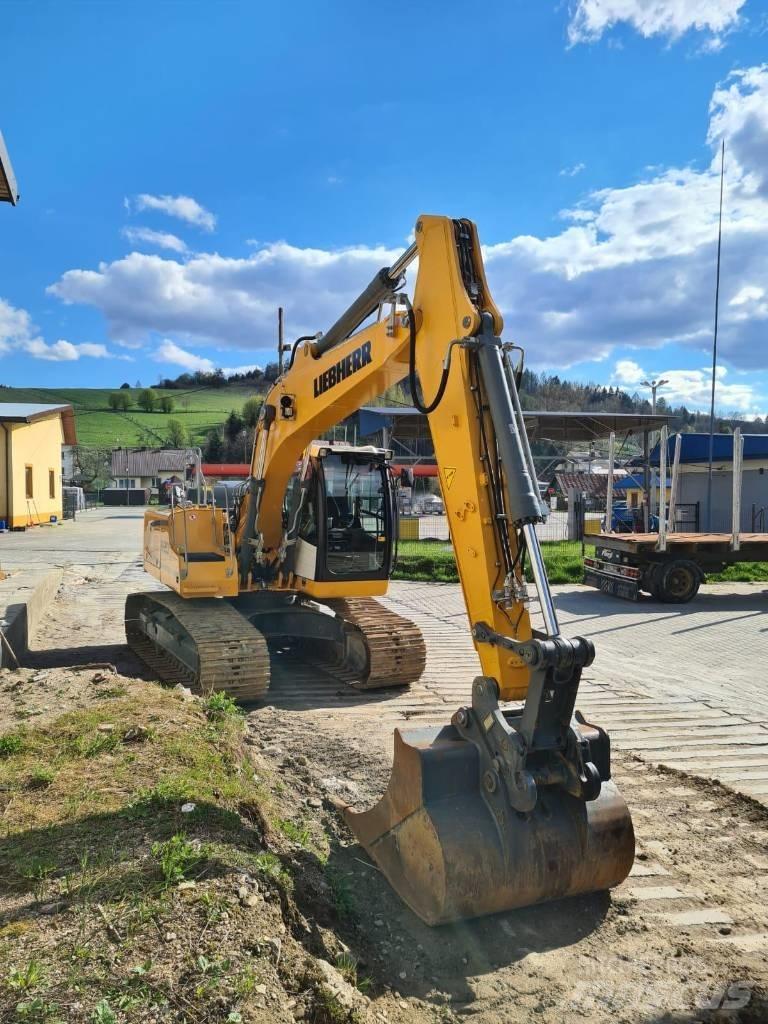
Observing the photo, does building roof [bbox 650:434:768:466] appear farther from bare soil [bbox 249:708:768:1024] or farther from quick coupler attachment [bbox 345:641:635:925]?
quick coupler attachment [bbox 345:641:635:925]

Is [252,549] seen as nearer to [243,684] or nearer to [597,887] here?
[243,684]

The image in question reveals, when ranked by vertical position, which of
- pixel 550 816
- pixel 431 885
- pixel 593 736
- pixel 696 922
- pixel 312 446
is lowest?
pixel 696 922

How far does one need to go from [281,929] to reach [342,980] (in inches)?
12.5

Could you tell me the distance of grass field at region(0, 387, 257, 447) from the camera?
283 feet

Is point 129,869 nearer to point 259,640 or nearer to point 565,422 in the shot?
point 259,640

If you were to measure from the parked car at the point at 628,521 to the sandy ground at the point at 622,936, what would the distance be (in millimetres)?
16992

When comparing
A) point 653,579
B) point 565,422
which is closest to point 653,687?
point 653,579

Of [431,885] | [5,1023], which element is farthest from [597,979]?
[5,1023]

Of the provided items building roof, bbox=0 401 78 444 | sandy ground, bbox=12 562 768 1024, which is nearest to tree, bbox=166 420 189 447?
building roof, bbox=0 401 78 444

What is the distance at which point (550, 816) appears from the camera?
3.73m

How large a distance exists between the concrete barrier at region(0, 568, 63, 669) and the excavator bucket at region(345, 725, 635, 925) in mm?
5415

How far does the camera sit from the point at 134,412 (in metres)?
104

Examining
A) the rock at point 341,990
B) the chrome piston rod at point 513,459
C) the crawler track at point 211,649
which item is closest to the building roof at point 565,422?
the crawler track at point 211,649

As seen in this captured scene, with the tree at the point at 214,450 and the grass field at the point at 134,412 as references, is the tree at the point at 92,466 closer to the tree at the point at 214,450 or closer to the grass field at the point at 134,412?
the tree at the point at 214,450
